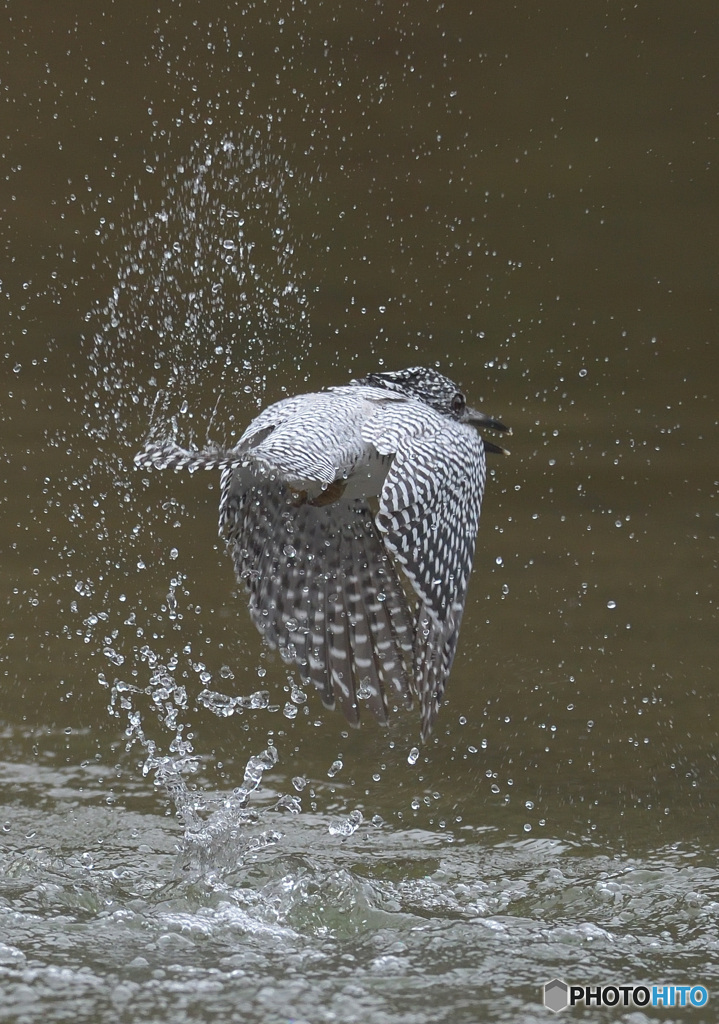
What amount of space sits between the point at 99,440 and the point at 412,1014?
191 cm

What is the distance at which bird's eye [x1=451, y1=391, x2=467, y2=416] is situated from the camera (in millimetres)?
2117

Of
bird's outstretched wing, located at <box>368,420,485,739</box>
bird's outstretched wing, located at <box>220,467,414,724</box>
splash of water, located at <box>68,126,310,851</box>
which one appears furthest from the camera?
splash of water, located at <box>68,126,310,851</box>

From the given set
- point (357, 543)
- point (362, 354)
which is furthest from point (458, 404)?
point (362, 354)

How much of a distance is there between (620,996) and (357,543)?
0.79m

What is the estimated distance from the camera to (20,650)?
2.68 m

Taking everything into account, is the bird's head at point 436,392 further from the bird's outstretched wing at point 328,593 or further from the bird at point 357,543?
the bird's outstretched wing at point 328,593

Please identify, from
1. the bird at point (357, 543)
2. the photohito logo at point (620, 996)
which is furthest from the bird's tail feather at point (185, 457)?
the photohito logo at point (620, 996)

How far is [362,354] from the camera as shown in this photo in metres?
3.05

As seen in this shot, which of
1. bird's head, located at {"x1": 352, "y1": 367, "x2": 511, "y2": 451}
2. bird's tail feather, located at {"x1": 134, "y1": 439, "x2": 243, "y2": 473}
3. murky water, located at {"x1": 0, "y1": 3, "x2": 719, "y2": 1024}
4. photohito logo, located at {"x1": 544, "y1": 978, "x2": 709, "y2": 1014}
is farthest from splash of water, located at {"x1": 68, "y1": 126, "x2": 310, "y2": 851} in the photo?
photohito logo, located at {"x1": 544, "y1": 978, "x2": 709, "y2": 1014}

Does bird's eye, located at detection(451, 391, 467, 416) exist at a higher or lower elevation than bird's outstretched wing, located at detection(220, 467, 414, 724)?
higher

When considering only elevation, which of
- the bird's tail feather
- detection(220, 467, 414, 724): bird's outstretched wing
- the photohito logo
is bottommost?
the photohito logo

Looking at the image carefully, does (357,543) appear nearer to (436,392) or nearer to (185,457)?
(436,392)

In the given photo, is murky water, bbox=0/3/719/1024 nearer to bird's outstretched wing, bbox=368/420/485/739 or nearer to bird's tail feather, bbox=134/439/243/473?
bird's outstretched wing, bbox=368/420/485/739

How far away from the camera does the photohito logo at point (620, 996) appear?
5.00ft
